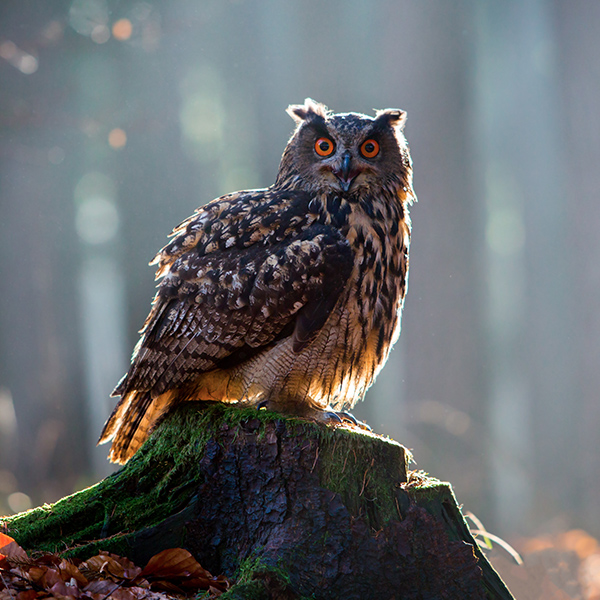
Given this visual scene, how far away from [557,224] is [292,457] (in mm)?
5930

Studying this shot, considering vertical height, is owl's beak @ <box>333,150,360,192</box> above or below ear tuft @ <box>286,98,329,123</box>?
→ below

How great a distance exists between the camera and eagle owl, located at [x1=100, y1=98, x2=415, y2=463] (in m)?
1.80

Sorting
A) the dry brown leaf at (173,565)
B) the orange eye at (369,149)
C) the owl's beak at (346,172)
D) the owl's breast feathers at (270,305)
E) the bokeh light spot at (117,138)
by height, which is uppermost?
the bokeh light spot at (117,138)

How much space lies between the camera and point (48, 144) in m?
5.75

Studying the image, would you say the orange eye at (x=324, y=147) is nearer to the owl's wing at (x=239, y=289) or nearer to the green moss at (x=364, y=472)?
the owl's wing at (x=239, y=289)

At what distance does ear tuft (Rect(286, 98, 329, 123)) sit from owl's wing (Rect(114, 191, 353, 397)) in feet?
1.35

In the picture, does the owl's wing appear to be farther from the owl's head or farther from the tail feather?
the owl's head

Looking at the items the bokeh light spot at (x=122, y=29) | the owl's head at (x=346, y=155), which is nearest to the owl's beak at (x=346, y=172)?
the owl's head at (x=346, y=155)

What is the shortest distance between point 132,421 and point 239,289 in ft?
2.25

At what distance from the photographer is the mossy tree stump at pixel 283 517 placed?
52.9 inches

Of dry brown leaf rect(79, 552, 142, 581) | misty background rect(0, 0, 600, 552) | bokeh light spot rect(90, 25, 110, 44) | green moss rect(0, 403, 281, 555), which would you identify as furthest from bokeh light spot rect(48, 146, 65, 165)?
dry brown leaf rect(79, 552, 142, 581)

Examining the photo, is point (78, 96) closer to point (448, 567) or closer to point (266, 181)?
point (266, 181)

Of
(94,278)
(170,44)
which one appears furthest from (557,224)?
(94,278)

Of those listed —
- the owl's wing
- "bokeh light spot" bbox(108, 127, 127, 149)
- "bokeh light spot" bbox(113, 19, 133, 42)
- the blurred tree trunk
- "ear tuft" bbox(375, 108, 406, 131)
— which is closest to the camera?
the owl's wing
